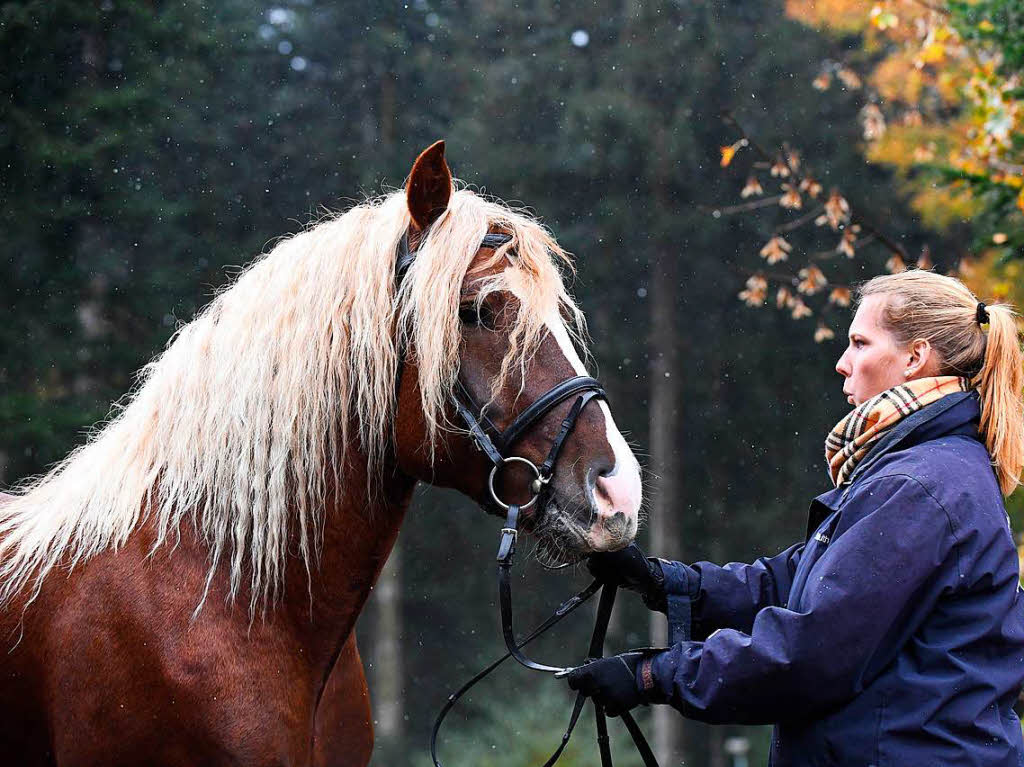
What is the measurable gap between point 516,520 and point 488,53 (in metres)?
17.0

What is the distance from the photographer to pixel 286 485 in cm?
242

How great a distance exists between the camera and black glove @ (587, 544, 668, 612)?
2707 millimetres

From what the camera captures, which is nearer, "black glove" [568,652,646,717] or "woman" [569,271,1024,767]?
"woman" [569,271,1024,767]

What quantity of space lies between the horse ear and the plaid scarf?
1.15 meters

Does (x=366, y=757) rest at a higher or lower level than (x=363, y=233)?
lower

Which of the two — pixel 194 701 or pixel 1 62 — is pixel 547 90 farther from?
pixel 194 701

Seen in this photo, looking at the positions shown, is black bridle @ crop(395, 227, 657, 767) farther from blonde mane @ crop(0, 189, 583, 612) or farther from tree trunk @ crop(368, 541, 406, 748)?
tree trunk @ crop(368, 541, 406, 748)

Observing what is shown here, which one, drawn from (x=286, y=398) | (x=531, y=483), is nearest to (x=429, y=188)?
(x=286, y=398)

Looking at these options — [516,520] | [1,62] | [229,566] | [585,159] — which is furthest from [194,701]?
[585,159]

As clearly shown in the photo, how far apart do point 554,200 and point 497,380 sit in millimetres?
14780

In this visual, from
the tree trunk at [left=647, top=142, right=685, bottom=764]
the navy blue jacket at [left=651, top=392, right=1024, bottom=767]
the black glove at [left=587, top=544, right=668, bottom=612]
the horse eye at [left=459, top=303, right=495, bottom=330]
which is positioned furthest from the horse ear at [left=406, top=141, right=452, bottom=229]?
the tree trunk at [left=647, top=142, right=685, bottom=764]

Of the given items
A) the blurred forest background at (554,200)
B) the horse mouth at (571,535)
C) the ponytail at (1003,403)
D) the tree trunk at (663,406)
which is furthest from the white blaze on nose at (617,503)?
the tree trunk at (663,406)

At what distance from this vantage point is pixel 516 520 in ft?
7.84

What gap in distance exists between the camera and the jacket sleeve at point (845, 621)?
2.12m
